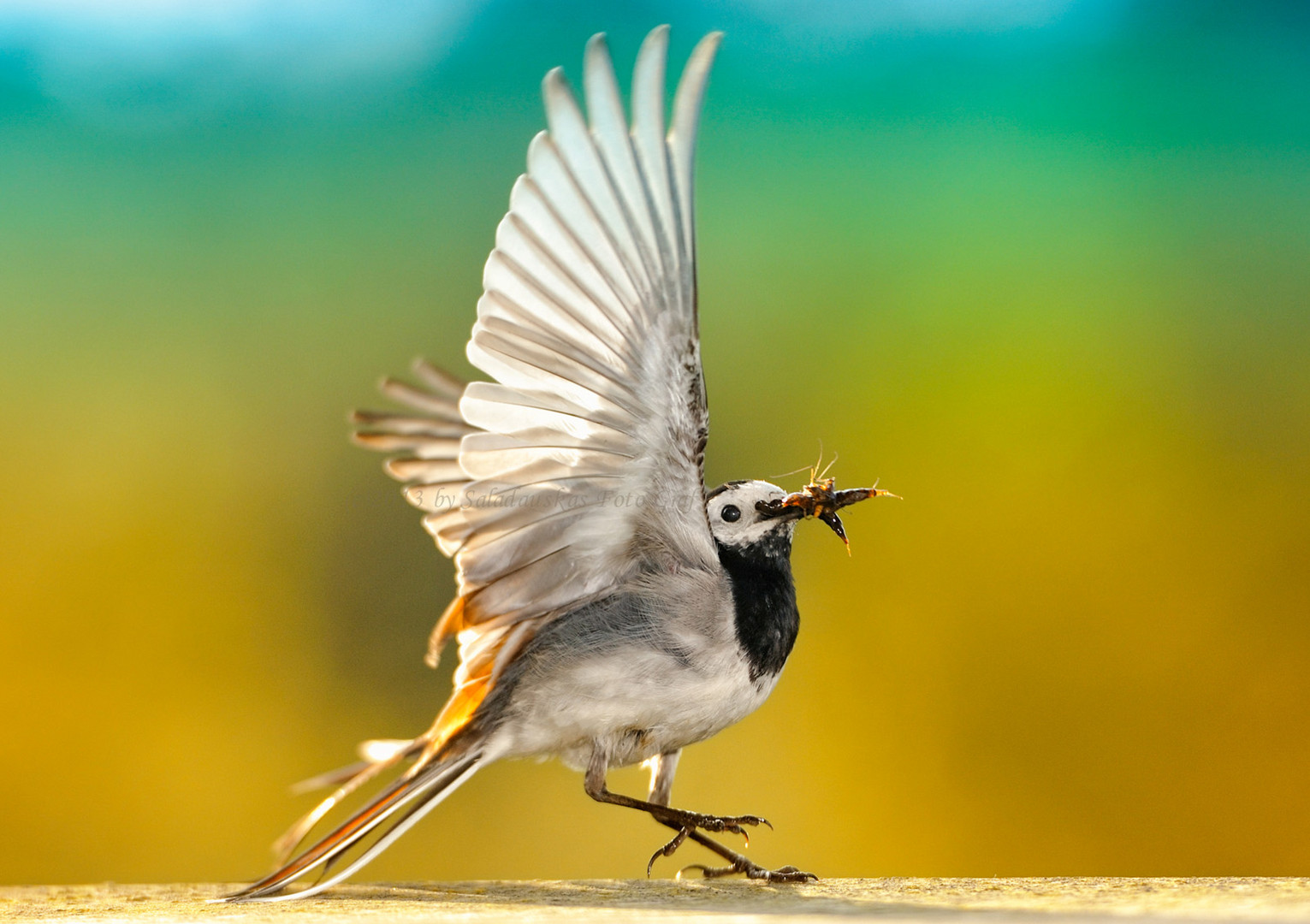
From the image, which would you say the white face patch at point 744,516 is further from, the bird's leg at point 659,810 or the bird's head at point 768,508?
the bird's leg at point 659,810

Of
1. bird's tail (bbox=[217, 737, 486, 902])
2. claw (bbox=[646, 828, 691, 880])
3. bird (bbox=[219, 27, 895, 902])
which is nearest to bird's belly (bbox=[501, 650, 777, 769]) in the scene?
bird (bbox=[219, 27, 895, 902])

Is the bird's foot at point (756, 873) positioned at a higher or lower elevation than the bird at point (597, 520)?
lower

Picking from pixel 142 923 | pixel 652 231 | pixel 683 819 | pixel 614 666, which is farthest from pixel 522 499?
pixel 142 923

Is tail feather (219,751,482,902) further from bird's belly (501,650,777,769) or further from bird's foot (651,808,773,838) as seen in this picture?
bird's foot (651,808,773,838)

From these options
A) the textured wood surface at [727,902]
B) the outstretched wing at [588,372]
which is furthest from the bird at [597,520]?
the textured wood surface at [727,902]

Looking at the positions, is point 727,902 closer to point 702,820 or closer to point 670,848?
point 702,820

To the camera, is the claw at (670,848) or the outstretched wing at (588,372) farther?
the claw at (670,848)

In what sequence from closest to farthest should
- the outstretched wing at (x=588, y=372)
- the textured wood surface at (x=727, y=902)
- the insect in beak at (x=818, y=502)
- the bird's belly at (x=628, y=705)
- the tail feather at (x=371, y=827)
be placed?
the textured wood surface at (x=727, y=902)
the outstretched wing at (x=588, y=372)
the tail feather at (x=371, y=827)
the bird's belly at (x=628, y=705)
the insect in beak at (x=818, y=502)

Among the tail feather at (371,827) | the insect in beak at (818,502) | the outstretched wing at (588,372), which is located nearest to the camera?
the outstretched wing at (588,372)
